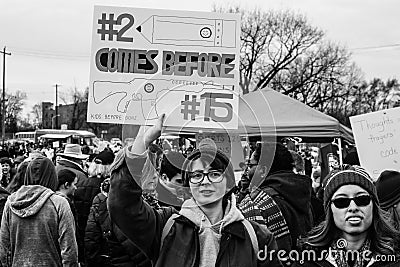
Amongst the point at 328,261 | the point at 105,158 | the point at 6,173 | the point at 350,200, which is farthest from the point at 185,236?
the point at 6,173

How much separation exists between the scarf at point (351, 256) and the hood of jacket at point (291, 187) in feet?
6.38

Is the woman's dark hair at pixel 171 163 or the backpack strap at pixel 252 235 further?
the woman's dark hair at pixel 171 163

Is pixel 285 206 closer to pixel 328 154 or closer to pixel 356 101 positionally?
pixel 328 154

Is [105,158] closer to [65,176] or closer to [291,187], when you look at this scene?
[65,176]

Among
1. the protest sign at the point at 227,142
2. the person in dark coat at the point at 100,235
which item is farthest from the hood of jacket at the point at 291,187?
the protest sign at the point at 227,142

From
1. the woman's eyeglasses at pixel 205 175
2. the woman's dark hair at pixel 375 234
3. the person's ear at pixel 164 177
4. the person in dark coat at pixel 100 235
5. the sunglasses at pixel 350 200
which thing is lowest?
the person in dark coat at pixel 100 235

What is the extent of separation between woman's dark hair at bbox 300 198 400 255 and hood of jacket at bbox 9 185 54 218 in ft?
7.90

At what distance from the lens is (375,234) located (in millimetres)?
3018

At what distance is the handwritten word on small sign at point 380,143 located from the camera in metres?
6.15

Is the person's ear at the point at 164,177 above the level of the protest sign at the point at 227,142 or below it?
below

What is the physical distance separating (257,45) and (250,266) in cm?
4250

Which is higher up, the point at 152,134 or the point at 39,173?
the point at 152,134

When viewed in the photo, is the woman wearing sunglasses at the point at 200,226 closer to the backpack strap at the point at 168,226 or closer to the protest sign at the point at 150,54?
the backpack strap at the point at 168,226

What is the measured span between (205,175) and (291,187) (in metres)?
2.10
